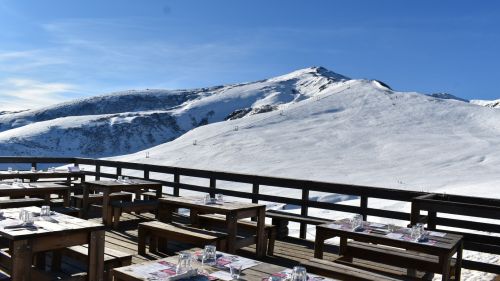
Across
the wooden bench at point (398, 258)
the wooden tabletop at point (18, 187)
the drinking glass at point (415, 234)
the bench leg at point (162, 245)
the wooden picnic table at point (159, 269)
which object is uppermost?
the drinking glass at point (415, 234)

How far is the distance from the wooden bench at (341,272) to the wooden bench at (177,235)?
2023mm

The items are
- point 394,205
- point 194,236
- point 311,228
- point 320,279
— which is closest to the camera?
point 320,279

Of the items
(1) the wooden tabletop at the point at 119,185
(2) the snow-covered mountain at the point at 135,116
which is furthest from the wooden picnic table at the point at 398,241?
(2) the snow-covered mountain at the point at 135,116

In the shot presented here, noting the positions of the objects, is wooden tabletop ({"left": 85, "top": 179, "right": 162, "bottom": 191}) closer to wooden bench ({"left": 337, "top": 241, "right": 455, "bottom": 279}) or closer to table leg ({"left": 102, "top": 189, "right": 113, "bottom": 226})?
table leg ({"left": 102, "top": 189, "right": 113, "bottom": 226})

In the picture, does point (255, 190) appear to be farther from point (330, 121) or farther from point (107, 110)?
point (107, 110)

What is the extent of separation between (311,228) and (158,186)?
5.22 meters

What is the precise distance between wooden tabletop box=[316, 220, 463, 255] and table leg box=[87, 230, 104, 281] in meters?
2.66

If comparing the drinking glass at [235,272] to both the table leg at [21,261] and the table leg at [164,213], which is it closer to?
the table leg at [21,261]

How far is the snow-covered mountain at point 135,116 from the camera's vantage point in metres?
87.1

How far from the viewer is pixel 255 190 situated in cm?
960

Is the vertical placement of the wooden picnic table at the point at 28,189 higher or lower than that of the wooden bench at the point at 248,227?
higher

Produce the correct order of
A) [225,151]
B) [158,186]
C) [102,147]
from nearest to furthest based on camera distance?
[158,186]
[225,151]
[102,147]

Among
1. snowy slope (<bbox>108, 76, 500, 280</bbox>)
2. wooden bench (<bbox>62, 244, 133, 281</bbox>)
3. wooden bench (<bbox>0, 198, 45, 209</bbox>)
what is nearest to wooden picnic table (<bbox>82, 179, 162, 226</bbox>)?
wooden bench (<bbox>0, 198, 45, 209</bbox>)

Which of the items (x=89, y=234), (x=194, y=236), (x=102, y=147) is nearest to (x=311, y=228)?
(x=194, y=236)
